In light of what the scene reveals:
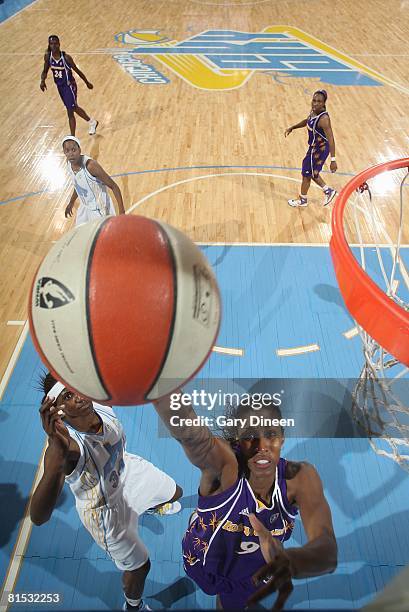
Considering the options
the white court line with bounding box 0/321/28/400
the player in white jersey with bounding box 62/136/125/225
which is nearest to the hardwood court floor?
the white court line with bounding box 0/321/28/400

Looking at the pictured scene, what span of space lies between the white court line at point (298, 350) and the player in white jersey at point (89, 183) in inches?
81.4

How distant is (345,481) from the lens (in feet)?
12.5

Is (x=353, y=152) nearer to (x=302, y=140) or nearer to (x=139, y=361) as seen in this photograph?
(x=302, y=140)

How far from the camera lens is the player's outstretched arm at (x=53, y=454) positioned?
2.53 meters

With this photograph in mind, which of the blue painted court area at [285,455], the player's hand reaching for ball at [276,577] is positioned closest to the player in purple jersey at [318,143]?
the blue painted court area at [285,455]

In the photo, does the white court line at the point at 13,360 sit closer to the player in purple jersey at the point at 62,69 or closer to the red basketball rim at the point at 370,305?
the red basketball rim at the point at 370,305

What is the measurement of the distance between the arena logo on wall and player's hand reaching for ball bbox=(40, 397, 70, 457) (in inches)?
365

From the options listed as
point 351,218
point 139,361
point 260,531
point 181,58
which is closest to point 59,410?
point 139,361

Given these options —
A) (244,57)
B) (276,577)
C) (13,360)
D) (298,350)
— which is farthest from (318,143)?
(244,57)

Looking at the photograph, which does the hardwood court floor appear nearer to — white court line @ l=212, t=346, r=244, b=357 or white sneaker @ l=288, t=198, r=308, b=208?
white sneaker @ l=288, t=198, r=308, b=208

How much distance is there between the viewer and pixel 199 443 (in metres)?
2.33

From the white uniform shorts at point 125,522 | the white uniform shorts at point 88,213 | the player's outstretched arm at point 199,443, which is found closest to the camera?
the player's outstretched arm at point 199,443

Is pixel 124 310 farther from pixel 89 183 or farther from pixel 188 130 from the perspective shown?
pixel 188 130

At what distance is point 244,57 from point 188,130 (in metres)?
4.12
